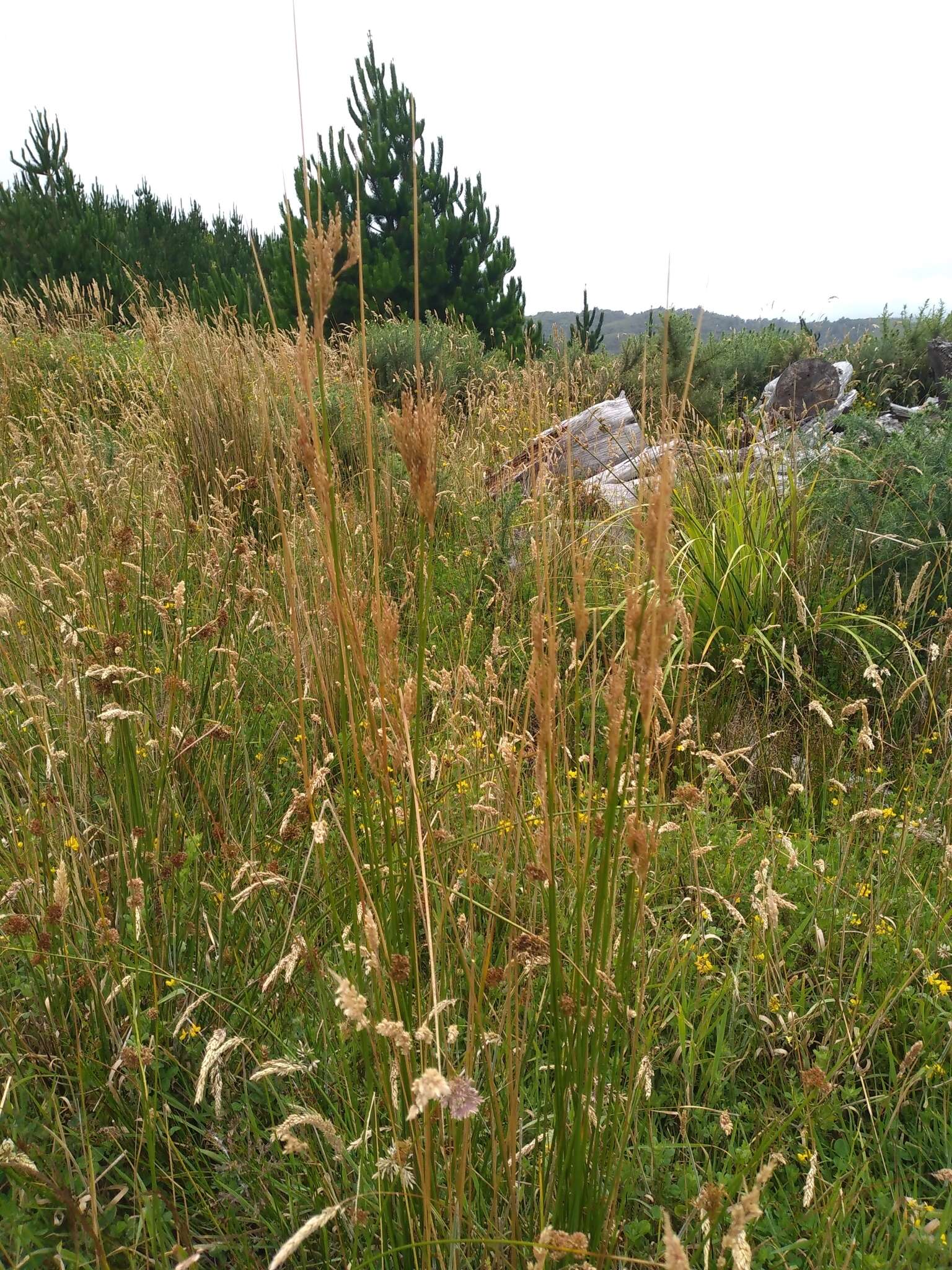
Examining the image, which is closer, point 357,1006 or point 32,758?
point 357,1006

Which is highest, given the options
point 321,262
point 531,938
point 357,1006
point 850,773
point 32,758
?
point 321,262

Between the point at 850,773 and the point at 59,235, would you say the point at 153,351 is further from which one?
the point at 59,235

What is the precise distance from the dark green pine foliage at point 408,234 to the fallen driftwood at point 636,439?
4.84m

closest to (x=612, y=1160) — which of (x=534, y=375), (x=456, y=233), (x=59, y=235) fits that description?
(x=534, y=375)

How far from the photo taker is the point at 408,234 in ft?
39.9

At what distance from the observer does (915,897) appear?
212 cm

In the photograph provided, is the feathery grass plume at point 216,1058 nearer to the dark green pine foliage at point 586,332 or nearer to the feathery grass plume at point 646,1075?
the feathery grass plume at point 646,1075

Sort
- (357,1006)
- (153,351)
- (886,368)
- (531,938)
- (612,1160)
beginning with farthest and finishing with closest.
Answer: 1. (886,368)
2. (153,351)
3. (612,1160)
4. (531,938)
5. (357,1006)

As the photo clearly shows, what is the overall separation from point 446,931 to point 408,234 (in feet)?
40.3

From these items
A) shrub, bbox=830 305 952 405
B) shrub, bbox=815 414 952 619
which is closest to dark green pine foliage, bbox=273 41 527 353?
shrub, bbox=830 305 952 405

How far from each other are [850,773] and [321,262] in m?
2.51

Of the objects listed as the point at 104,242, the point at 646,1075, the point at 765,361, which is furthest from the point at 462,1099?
the point at 104,242

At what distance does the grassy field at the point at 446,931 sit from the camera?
103cm

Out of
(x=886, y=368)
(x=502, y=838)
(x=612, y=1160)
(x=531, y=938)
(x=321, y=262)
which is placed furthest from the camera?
(x=886, y=368)
